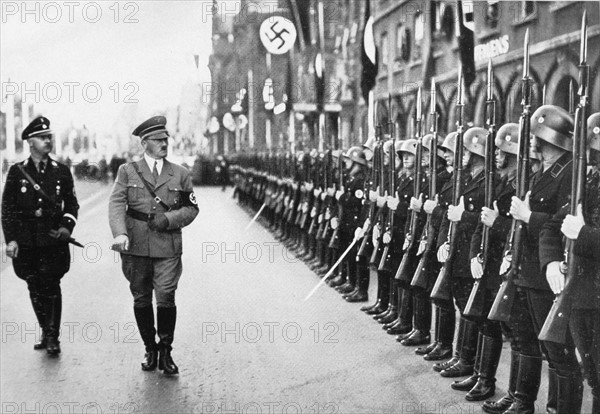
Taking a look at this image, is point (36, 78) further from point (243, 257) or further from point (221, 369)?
point (243, 257)

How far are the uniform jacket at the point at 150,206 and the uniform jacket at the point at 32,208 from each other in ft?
2.79

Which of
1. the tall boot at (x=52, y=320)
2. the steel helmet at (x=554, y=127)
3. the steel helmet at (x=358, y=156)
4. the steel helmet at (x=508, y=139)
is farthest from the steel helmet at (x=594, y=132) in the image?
the steel helmet at (x=358, y=156)

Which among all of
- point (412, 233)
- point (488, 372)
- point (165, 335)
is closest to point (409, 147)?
point (412, 233)

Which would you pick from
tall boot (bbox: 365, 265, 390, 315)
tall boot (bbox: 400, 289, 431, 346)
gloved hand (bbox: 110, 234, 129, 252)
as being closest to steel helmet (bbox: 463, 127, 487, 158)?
tall boot (bbox: 400, 289, 431, 346)

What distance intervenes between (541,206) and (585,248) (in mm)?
593

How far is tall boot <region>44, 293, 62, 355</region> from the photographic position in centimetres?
657

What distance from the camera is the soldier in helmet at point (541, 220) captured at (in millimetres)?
4457

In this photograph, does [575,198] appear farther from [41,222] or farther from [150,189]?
[41,222]

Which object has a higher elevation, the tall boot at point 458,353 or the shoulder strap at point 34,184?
the shoulder strap at point 34,184

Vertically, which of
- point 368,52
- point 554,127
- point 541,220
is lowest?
point 541,220

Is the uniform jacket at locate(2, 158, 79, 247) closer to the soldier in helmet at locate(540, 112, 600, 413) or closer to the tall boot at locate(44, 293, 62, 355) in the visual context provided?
the tall boot at locate(44, 293, 62, 355)

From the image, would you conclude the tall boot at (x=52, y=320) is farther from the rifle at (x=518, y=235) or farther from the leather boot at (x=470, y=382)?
the rifle at (x=518, y=235)

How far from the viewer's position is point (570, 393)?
4.37m

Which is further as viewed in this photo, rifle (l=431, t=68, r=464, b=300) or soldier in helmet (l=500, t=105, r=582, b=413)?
rifle (l=431, t=68, r=464, b=300)
